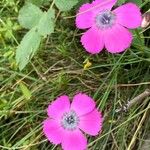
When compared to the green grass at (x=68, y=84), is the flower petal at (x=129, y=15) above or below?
above

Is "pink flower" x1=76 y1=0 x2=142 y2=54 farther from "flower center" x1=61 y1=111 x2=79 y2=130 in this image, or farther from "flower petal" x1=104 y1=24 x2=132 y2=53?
"flower center" x1=61 y1=111 x2=79 y2=130

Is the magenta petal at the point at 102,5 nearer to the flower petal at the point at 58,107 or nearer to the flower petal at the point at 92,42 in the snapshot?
the flower petal at the point at 92,42

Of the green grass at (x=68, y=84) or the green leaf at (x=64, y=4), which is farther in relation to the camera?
the green grass at (x=68, y=84)

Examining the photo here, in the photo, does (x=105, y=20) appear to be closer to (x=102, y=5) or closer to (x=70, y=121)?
(x=102, y=5)

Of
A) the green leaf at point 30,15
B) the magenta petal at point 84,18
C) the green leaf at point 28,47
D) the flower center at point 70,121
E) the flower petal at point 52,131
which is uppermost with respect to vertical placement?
the green leaf at point 30,15

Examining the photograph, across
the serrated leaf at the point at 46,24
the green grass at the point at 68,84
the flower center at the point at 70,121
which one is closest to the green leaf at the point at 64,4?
the serrated leaf at the point at 46,24

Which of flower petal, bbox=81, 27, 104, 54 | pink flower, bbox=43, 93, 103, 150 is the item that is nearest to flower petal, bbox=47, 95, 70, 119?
pink flower, bbox=43, 93, 103, 150
